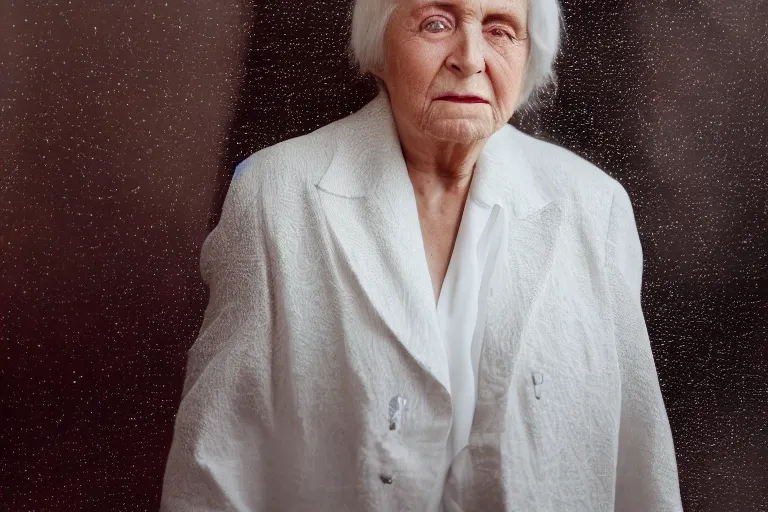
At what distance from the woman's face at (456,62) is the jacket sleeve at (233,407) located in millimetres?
227

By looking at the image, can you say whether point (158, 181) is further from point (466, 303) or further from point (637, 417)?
point (637, 417)

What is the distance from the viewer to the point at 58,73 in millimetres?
1167

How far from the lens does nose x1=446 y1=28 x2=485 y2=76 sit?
1080 millimetres

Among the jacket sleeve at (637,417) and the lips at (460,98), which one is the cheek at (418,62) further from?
the jacket sleeve at (637,417)

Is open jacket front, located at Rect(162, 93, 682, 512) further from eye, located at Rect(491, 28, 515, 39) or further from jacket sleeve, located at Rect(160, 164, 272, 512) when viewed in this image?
eye, located at Rect(491, 28, 515, 39)

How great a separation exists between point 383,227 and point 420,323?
119mm

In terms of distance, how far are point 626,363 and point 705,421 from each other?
0.55 ft

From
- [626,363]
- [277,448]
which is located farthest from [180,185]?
[626,363]

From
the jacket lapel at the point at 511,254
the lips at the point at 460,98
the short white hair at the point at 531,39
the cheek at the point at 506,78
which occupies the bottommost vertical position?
the jacket lapel at the point at 511,254

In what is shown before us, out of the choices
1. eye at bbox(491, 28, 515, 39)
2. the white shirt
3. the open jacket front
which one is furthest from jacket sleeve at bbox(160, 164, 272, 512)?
eye at bbox(491, 28, 515, 39)

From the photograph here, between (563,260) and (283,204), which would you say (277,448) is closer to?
(283,204)

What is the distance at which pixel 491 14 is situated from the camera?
1101 millimetres

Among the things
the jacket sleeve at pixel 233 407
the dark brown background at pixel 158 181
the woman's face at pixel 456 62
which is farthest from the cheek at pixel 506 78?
the jacket sleeve at pixel 233 407

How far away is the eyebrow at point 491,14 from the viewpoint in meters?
1.09
